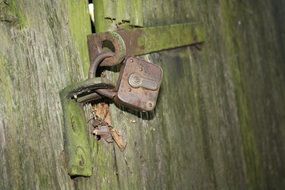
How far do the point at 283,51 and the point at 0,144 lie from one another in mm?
1512

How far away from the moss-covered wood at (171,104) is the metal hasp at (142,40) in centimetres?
3

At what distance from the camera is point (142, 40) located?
1093mm

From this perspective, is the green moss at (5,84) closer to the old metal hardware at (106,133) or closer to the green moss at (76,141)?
the green moss at (76,141)

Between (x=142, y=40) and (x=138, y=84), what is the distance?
0.58ft

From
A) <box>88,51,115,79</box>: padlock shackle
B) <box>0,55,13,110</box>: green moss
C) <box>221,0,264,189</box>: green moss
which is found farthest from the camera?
<box>221,0,264,189</box>: green moss

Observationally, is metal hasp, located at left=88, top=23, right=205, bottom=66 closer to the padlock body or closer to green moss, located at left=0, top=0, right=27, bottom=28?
the padlock body

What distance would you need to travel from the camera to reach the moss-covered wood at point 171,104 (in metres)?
0.86

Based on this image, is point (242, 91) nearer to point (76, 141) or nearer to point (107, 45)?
point (107, 45)

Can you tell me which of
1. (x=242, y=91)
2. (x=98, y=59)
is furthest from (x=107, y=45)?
(x=242, y=91)

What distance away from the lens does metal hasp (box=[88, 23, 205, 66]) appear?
951mm

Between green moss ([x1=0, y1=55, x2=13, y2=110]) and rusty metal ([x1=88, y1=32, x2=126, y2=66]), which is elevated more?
rusty metal ([x1=88, y1=32, x2=126, y2=66])

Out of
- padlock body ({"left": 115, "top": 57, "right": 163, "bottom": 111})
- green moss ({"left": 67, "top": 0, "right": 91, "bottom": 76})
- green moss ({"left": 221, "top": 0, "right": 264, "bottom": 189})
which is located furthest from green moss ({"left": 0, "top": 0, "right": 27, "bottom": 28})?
green moss ({"left": 221, "top": 0, "right": 264, "bottom": 189})

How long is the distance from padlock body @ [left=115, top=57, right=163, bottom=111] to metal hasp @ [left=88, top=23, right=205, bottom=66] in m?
0.03

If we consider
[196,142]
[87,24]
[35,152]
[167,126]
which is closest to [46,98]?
[35,152]
